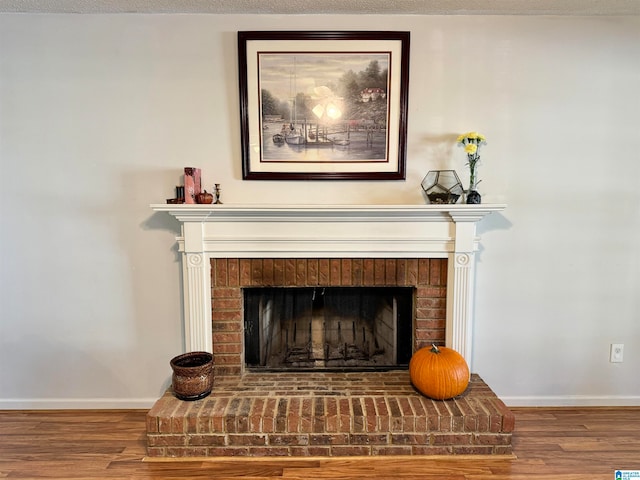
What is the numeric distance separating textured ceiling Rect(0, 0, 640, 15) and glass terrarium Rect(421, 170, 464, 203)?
0.86 metres

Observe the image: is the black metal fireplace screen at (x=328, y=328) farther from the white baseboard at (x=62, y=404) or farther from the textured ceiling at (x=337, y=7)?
the textured ceiling at (x=337, y=7)

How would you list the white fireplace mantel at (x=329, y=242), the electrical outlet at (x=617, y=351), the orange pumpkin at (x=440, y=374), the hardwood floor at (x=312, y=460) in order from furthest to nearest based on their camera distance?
the electrical outlet at (x=617, y=351) → the white fireplace mantel at (x=329, y=242) → the orange pumpkin at (x=440, y=374) → the hardwood floor at (x=312, y=460)

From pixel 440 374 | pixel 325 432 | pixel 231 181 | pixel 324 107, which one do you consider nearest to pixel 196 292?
pixel 231 181

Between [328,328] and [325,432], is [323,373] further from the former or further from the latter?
[325,432]

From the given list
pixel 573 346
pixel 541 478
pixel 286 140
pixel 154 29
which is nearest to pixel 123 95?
pixel 154 29

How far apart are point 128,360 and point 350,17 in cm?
234

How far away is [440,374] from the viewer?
1803 mm

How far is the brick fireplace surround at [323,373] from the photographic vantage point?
1727 mm

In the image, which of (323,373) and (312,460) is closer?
(312,460)

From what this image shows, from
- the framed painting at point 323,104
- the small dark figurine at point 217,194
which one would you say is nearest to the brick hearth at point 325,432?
the small dark figurine at point 217,194

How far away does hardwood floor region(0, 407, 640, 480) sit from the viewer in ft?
5.36

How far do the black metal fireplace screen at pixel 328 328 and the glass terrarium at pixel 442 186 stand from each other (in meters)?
0.58

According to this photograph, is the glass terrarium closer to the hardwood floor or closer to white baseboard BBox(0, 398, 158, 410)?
the hardwood floor

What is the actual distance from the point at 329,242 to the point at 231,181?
660mm
